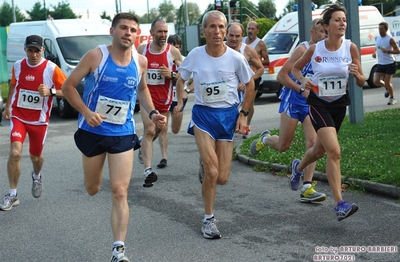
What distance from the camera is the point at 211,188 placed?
6883 mm

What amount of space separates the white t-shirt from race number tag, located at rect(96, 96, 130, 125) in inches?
43.5

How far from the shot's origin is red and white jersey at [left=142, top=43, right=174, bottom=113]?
10609 mm

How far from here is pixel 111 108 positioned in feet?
20.0

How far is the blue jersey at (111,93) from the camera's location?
19.9 ft

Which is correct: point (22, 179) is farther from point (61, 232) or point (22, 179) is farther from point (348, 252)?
point (348, 252)

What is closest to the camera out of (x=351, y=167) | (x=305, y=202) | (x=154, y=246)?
(x=154, y=246)

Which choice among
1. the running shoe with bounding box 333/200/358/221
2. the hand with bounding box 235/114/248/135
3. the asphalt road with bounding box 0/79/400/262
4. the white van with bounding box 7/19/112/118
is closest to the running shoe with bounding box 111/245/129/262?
the asphalt road with bounding box 0/79/400/262

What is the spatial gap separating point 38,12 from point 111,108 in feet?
103

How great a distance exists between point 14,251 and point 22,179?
4.05 m

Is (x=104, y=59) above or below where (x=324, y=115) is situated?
above

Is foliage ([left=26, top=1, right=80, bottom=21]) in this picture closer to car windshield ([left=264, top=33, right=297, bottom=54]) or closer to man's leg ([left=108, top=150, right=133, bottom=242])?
car windshield ([left=264, top=33, right=297, bottom=54])

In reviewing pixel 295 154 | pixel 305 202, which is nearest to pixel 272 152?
pixel 295 154

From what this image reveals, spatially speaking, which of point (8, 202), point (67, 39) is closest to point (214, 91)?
point (8, 202)

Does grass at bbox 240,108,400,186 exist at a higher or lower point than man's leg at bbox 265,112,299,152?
lower
